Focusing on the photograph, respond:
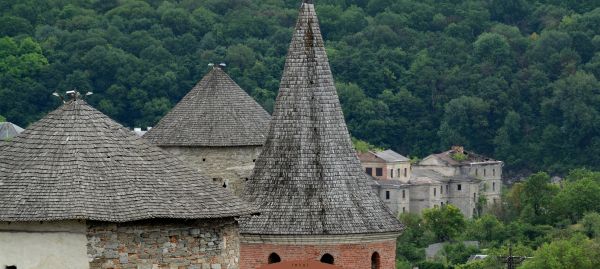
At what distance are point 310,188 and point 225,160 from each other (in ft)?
12.0

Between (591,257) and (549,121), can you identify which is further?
(549,121)

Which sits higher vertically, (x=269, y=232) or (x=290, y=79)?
(x=290, y=79)

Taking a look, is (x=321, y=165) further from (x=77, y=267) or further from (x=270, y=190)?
(x=77, y=267)

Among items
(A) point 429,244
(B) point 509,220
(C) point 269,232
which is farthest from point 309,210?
(B) point 509,220

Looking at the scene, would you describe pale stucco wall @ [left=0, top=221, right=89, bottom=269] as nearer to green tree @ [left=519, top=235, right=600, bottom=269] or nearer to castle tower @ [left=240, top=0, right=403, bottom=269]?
castle tower @ [left=240, top=0, right=403, bottom=269]

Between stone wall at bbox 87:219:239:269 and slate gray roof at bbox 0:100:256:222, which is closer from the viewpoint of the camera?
slate gray roof at bbox 0:100:256:222

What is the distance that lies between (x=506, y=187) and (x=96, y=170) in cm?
15917

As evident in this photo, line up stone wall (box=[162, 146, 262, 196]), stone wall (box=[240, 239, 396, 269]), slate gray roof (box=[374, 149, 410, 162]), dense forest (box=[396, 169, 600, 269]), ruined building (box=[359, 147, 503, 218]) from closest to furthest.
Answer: stone wall (box=[240, 239, 396, 269]) < stone wall (box=[162, 146, 262, 196]) < dense forest (box=[396, 169, 600, 269]) < ruined building (box=[359, 147, 503, 218]) < slate gray roof (box=[374, 149, 410, 162])

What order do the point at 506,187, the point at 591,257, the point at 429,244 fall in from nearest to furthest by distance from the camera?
1. the point at 591,257
2. the point at 429,244
3. the point at 506,187

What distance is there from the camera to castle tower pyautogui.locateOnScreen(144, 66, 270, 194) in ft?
144

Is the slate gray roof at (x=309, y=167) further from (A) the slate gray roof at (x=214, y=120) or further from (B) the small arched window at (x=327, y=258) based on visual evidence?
(A) the slate gray roof at (x=214, y=120)

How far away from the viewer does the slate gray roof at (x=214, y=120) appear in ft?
145

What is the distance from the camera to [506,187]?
18212 cm

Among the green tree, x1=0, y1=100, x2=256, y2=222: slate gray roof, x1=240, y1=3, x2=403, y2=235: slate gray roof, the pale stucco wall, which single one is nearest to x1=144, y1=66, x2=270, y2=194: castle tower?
x1=240, y1=3, x2=403, y2=235: slate gray roof
